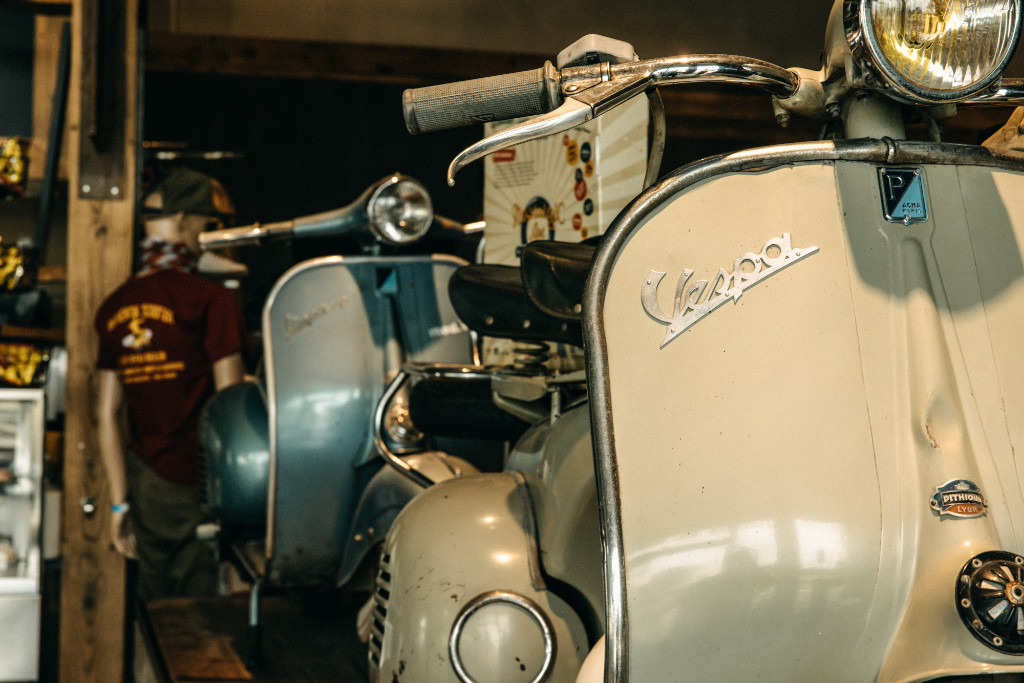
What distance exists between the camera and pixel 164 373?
284cm

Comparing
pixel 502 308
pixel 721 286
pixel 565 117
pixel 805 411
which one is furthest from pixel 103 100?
pixel 805 411

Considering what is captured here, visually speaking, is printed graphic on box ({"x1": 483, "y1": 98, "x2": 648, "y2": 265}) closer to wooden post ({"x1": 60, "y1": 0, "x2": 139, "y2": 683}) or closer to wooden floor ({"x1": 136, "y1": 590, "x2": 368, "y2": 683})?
wooden floor ({"x1": 136, "y1": 590, "x2": 368, "y2": 683})

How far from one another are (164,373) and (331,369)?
25.4 inches

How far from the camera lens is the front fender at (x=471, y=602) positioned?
111 centimetres

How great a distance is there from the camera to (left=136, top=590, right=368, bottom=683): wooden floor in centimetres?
228

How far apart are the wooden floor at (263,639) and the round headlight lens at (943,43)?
68.7 inches

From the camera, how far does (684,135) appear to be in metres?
5.07

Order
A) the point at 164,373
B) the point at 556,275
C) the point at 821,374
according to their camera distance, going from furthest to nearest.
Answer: the point at 164,373 < the point at 556,275 < the point at 821,374

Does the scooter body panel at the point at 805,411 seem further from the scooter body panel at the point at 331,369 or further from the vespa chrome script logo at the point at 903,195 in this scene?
the scooter body panel at the point at 331,369

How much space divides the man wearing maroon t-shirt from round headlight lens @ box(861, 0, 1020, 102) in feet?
7.40

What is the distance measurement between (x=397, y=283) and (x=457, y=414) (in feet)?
3.03

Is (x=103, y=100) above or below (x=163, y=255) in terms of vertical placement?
above

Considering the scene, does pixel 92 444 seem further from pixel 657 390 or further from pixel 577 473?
pixel 657 390

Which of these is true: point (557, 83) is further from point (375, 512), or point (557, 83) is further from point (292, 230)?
point (292, 230)
